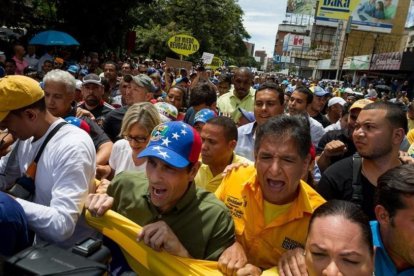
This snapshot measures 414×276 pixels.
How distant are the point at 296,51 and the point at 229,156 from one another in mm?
99854

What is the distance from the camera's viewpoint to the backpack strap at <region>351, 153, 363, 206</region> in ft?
8.92

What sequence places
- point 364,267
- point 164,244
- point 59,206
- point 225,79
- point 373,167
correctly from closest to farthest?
1. point 364,267
2. point 164,244
3. point 59,206
4. point 373,167
5. point 225,79

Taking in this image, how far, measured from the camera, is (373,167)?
9.27 feet

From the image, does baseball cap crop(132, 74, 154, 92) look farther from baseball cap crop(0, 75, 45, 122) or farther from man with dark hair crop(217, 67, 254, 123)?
baseball cap crop(0, 75, 45, 122)

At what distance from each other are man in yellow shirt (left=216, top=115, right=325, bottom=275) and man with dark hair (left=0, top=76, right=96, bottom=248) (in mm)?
852

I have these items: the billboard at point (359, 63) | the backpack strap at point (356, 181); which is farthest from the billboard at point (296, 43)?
the backpack strap at point (356, 181)

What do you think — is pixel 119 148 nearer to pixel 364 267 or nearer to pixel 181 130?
pixel 181 130

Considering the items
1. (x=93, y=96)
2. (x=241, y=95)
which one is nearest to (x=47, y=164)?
(x=93, y=96)

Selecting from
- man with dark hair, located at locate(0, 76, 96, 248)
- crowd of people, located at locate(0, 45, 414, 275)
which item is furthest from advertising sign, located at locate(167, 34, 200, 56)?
man with dark hair, located at locate(0, 76, 96, 248)

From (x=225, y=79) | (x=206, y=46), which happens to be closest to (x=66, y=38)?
(x=225, y=79)

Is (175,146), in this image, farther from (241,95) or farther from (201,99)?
(241,95)

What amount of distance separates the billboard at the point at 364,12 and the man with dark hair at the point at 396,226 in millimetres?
54994

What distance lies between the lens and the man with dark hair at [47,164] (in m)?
1.98

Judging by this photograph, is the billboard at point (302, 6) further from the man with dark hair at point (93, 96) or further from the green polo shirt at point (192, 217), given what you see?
the green polo shirt at point (192, 217)
